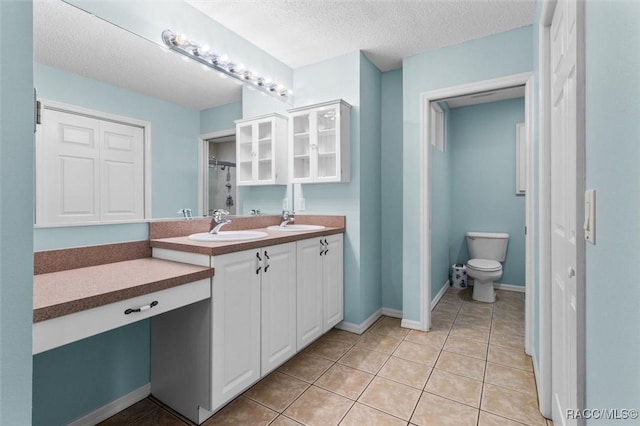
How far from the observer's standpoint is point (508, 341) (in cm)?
242

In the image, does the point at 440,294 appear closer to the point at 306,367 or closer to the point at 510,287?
the point at 510,287

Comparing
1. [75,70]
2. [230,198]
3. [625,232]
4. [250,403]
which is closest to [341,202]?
[230,198]

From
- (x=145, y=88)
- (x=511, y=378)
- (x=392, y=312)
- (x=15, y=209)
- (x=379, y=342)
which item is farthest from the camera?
(x=392, y=312)

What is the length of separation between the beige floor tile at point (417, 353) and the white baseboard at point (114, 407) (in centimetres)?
165

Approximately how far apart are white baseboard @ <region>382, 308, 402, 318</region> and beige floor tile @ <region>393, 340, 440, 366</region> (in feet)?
1.84

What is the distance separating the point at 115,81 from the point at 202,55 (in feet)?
2.20

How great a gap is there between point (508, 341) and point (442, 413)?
46.5 inches

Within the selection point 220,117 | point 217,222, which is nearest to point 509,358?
point 217,222

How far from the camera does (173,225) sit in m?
1.83

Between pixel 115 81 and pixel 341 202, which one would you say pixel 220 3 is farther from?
pixel 341 202

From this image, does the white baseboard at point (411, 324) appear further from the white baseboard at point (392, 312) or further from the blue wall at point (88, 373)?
the blue wall at point (88, 373)

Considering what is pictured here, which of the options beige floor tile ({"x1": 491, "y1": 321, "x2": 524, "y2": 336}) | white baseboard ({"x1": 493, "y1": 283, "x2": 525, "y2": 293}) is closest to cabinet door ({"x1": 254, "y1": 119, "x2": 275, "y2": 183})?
beige floor tile ({"x1": 491, "y1": 321, "x2": 524, "y2": 336})

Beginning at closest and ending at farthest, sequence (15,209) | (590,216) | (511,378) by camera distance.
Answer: (15,209)
(590,216)
(511,378)

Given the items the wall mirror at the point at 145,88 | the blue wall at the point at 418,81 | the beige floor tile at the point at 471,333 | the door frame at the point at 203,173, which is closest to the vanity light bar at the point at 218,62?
the wall mirror at the point at 145,88
